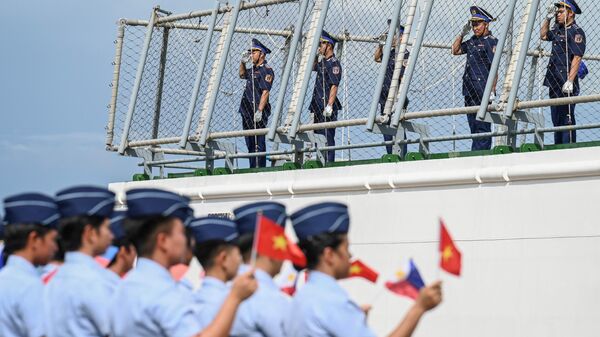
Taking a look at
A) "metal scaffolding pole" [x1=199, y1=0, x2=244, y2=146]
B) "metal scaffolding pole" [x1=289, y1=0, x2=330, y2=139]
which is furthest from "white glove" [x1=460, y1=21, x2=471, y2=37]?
"metal scaffolding pole" [x1=199, y1=0, x2=244, y2=146]

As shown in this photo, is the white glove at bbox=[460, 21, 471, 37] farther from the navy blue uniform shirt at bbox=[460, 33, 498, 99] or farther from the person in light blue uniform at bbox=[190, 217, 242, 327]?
the person in light blue uniform at bbox=[190, 217, 242, 327]

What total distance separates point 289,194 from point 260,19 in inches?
98.9

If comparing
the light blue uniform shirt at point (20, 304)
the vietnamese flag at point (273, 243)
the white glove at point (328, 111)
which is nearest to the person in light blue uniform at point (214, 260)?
the vietnamese flag at point (273, 243)

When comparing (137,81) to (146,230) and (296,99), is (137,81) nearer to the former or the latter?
(296,99)

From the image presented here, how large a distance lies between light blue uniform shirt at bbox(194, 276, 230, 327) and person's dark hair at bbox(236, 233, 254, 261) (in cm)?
33

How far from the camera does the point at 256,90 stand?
16547 mm

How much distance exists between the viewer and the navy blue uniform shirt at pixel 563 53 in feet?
43.1

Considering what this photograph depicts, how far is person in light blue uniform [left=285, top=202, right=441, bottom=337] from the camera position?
6.69 metres

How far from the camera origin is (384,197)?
1380 cm

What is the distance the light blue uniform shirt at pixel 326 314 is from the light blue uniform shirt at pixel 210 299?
1.66 ft

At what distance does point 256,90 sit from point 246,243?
9141 mm

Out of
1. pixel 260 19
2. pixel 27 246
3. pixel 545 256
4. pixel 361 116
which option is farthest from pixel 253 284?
pixel 260 19

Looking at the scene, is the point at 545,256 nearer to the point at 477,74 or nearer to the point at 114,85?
the point at 477,74

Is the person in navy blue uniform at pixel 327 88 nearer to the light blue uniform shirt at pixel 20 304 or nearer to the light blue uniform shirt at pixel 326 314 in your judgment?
the light blue uniform shirt at pixel 20 304
